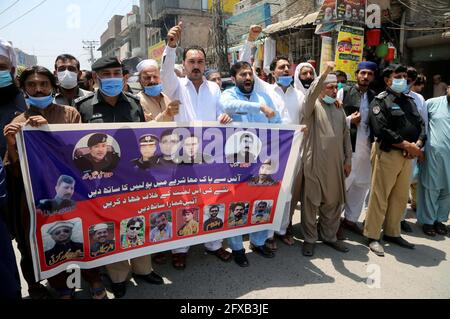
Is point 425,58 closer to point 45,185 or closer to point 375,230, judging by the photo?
point 375,230

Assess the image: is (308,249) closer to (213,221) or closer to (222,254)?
(222,254)

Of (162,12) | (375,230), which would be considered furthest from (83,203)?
(162,12)

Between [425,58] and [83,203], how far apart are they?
977cm

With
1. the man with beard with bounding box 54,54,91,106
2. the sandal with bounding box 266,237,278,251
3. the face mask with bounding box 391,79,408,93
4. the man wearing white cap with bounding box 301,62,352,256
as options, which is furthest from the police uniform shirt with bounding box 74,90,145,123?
the face mask with bounding box 391,79,408,93

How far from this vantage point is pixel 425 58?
8.99 metres

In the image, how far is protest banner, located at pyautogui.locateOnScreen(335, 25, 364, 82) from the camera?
333 inches

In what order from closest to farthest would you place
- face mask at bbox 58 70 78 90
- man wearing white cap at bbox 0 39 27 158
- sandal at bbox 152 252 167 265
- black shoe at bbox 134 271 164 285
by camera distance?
man wearing white cap at bbox 0 39 27 158 → black shoe at bbox 134 271 164 285 → sandal at bbox 152 252 167 265 → face mask at bbox 58 70 78 90

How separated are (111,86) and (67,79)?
1287mm

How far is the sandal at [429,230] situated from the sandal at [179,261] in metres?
3.10

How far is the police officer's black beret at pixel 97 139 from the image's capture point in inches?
100

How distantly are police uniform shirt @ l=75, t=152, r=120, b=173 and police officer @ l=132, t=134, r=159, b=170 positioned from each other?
0.17m

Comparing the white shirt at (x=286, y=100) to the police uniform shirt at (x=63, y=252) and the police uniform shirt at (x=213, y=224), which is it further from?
the police uniform shirt at (x=63, y=252)

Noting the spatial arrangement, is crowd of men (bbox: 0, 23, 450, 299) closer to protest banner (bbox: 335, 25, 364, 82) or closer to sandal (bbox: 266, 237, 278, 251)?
sandal (bbox: 266, 237, 278, 251)
